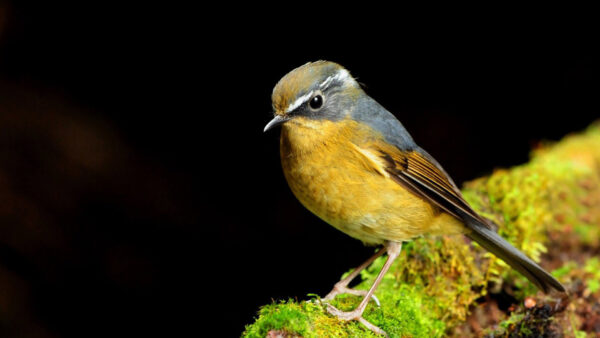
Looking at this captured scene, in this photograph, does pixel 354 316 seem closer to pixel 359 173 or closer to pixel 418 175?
pixel 359 173

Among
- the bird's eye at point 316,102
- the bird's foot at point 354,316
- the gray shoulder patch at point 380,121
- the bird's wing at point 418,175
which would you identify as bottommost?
the bird's foot at point 354,316

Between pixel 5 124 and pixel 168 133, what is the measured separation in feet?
5.95

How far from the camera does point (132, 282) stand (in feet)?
22.1

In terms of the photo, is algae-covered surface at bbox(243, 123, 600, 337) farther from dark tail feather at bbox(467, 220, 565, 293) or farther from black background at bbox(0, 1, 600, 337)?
black background at bbox(0, 1, 600, 337)

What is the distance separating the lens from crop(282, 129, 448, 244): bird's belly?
3.83m

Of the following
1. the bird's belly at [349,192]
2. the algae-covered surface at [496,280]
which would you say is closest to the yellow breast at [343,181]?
the bird's belly at [349,192]

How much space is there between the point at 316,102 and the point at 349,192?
0.63 m

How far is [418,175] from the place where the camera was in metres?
4.15

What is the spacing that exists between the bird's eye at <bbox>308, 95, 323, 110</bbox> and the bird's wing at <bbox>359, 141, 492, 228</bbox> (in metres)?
0.40

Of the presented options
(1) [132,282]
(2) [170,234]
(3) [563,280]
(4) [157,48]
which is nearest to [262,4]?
(4) [157,48]

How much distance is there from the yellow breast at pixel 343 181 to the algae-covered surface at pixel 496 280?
559 mm

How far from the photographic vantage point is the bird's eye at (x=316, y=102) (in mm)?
3862

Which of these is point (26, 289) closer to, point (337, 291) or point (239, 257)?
point (239, 257)

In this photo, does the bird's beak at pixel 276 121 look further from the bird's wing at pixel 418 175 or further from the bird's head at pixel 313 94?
the bird's wing at pixel 418 175
